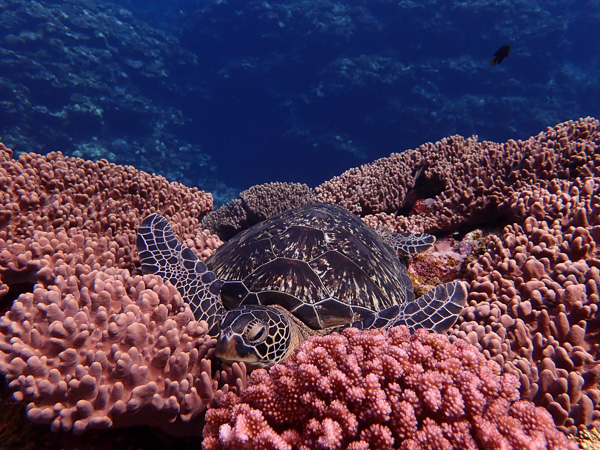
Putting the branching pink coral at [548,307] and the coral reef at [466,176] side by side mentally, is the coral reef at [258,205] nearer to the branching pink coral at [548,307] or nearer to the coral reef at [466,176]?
the coral reef at [466,176]

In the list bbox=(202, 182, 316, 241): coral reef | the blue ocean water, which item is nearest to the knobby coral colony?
bbox=(202, 182, 316, 241): coral reef

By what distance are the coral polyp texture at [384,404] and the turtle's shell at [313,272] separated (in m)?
0.85

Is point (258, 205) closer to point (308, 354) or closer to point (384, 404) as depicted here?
point (308, 354)

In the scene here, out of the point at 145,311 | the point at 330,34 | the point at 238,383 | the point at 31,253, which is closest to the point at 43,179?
the point at 31,253

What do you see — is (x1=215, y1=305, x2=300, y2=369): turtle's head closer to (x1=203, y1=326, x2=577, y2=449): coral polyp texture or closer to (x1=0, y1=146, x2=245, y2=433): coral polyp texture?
(x1=0, y1=146, x2=245, y2=433): coral polyp texture

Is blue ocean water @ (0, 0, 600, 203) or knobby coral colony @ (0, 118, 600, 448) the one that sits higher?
blue ocean water @ (0, 0, 600, 203)

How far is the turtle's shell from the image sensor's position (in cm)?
238

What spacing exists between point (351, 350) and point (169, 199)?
309cm

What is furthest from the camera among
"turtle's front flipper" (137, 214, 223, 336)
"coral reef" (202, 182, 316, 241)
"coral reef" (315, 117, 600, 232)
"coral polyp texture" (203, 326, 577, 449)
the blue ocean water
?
the blue ocean water

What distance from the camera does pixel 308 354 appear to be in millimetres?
1472

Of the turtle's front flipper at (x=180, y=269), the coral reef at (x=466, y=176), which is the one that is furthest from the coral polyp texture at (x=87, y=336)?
the coral reef at (x=466, y=176)

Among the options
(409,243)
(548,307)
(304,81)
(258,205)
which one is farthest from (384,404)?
(304,81)

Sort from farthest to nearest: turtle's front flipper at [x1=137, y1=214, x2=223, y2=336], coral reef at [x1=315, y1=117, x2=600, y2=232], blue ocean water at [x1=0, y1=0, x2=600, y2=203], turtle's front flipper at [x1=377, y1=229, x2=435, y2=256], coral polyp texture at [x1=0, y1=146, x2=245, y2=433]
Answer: blue ocean water at [x1=0, y1=0, x2=600, y2=203] → coral reef at [x1=315, y1=117, x2=600, y2=232] → turtle's front flipper at [x1=377, y1=229, x2=435, y2=256] → turtle's front flipper at [x1=137, y1=214, x2=223, y2=336] → coral polyp texture at [x1=0, y1=146, x2=245, y2=433]

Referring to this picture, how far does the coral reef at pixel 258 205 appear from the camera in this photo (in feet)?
17.6
